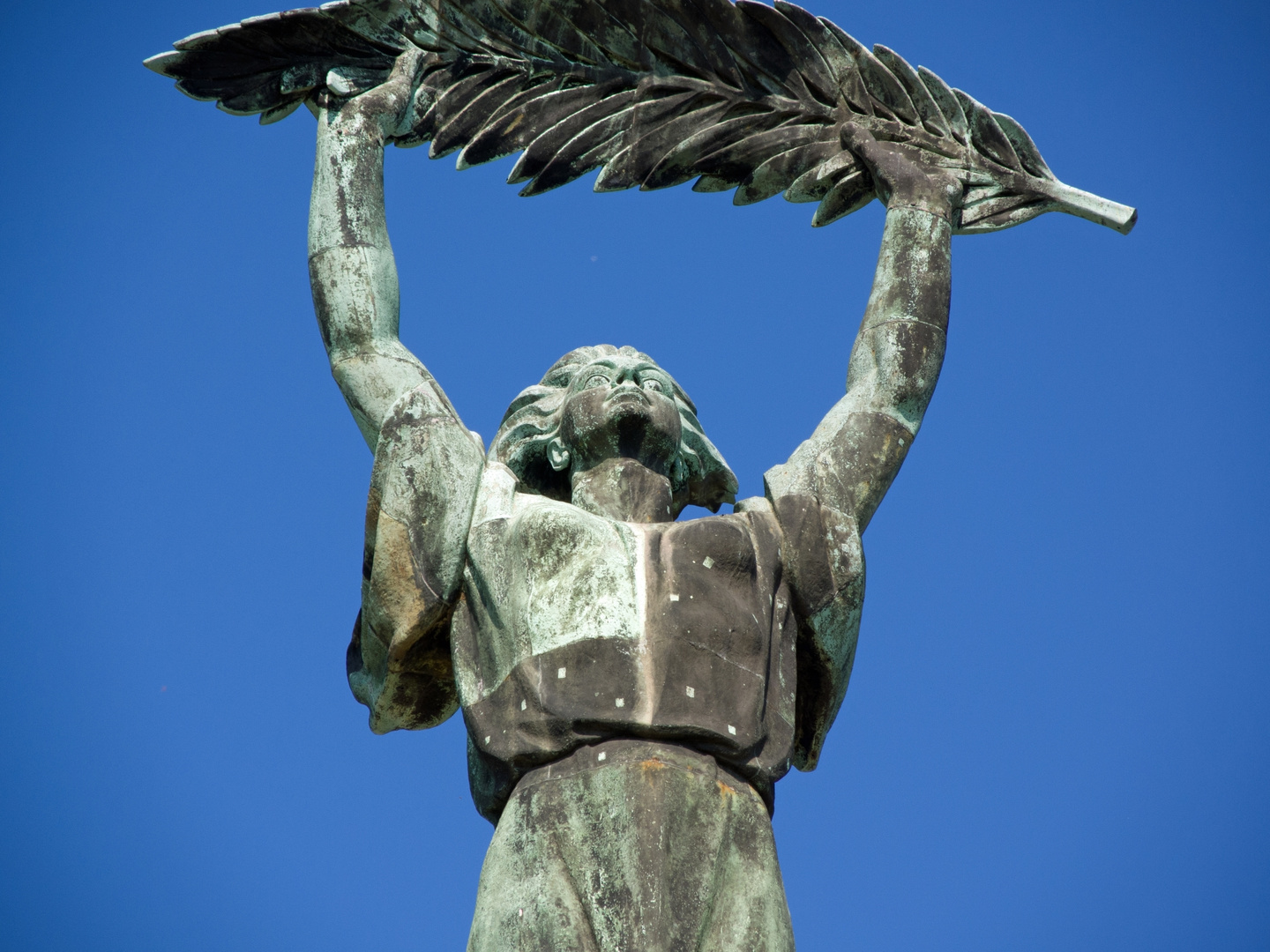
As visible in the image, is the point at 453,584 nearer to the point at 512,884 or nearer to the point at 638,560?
the point at 638,560

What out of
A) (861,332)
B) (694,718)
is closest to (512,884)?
(694,718)

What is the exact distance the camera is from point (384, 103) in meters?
9.45

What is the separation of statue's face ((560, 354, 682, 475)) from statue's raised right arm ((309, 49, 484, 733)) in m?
0.50

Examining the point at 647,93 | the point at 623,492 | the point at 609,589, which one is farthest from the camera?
the point at 647,93

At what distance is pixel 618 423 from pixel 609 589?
1.07 meters

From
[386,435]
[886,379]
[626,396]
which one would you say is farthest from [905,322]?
[386,435]

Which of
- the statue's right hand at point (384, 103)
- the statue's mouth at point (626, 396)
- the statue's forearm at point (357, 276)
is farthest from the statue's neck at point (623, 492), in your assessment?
the statue's right hand at point (384, 103)

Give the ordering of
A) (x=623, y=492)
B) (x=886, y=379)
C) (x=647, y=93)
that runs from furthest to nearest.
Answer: (x=647, y=93)
(x=886, y=379)
(x=623, y=492)

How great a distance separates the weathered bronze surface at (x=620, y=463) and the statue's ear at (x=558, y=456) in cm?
2

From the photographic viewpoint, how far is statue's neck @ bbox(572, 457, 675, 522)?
28.1 ft

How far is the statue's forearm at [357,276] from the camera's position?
28.9 feet

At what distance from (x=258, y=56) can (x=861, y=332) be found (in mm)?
3358

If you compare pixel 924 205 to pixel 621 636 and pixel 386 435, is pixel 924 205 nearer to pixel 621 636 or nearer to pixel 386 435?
pixel 386 435

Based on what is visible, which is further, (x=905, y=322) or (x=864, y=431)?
(x=905, y=322)
